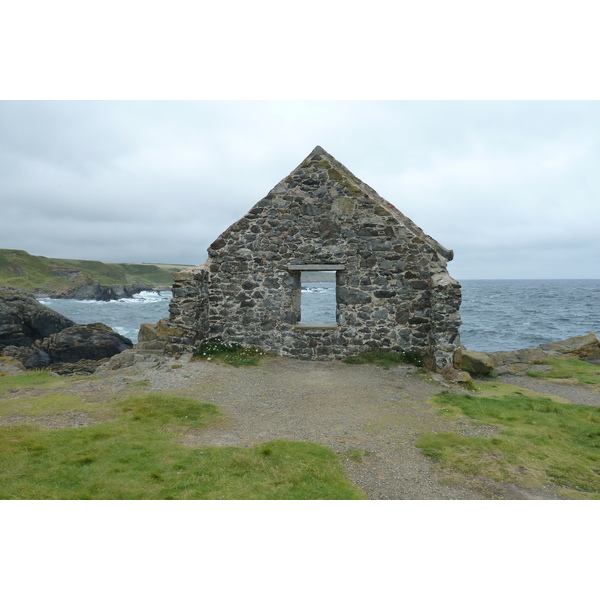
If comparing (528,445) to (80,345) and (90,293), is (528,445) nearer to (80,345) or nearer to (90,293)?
→ (80,345)

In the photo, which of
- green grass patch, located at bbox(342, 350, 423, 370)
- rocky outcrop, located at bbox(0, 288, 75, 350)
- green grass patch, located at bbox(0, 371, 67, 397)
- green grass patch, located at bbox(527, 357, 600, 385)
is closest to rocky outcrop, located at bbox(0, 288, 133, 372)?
rocky outcrop, located at bbox(0, 288, 75, 350)

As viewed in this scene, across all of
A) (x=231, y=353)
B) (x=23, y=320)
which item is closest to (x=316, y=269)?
(x=231, y=353)

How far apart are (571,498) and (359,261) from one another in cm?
806

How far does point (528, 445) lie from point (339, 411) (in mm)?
3138

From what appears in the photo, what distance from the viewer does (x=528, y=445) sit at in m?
6.20

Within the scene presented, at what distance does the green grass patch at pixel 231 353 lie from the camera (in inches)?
455

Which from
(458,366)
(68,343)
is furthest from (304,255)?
(68,343)

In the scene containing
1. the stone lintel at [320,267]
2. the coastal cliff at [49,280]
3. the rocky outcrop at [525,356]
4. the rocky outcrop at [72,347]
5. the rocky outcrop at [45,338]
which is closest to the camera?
the stone lintel at [320,267]

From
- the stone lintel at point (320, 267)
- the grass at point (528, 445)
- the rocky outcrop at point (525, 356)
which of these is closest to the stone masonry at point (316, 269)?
the stone lintel at point (320, 267)

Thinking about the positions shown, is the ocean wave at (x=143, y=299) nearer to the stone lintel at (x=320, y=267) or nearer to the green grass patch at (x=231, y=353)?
the green grass patch at (x=231, y=353)

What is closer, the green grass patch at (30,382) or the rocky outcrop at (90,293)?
the green grass patch at (30,382)

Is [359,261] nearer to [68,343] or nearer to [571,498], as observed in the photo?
[571,498]

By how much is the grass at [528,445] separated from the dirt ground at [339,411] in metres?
0.26

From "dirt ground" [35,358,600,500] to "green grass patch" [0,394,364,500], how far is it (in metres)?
0.45
